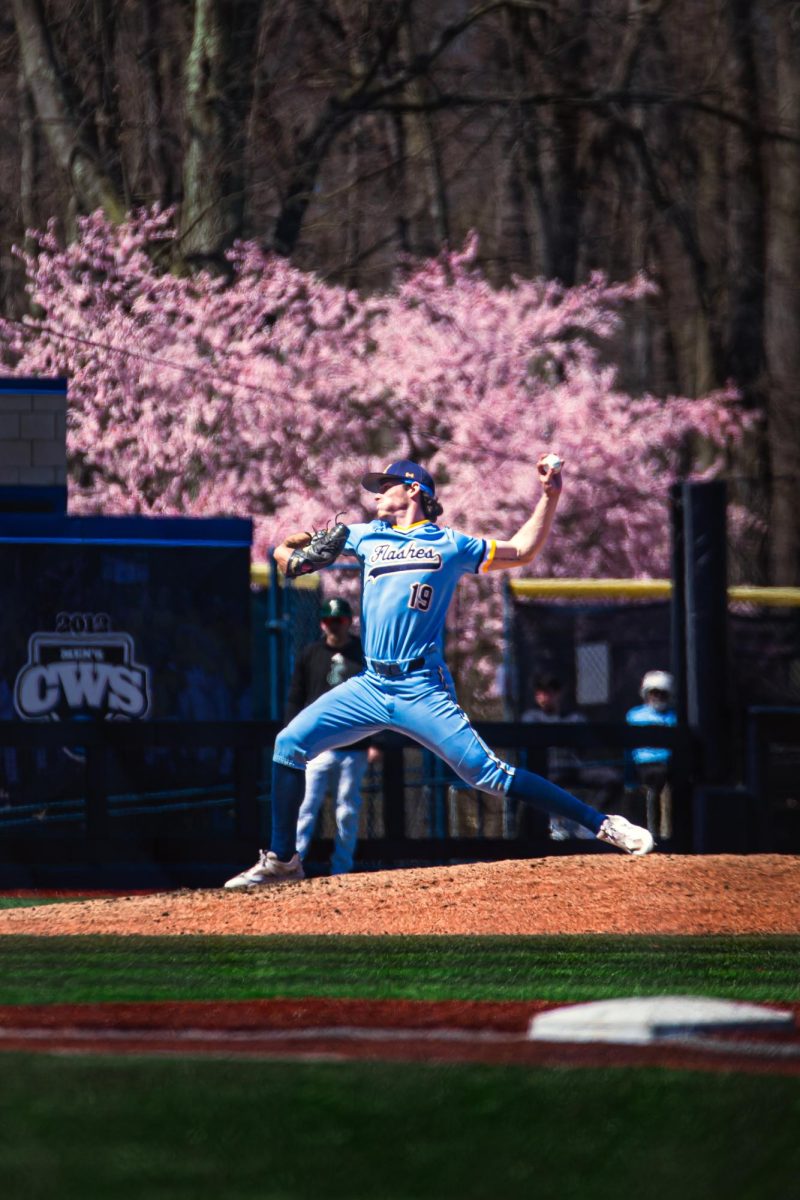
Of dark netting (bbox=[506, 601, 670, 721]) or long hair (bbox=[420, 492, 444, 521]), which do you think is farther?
dark netting (bbox=[506, 601, 670, 721])

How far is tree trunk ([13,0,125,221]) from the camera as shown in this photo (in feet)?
73.8

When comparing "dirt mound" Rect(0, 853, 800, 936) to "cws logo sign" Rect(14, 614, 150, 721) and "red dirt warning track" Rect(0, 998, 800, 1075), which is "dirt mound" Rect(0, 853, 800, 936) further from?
"cws logo sign" Rect(14, 614, 150, 721)

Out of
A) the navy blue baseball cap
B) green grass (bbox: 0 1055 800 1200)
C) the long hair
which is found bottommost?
green grass (bbox: 0 1055 800 1200)

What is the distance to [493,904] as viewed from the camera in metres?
9.27

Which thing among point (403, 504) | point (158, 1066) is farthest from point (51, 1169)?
point (403, 504)

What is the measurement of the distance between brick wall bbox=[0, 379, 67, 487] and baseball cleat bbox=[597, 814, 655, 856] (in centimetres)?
516

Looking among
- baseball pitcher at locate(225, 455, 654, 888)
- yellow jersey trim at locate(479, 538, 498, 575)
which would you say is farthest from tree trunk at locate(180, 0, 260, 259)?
yellow jersey trim at locate(479, 538, 498, 575)

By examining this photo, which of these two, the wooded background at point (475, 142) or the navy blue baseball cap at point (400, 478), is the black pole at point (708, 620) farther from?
the wooded background at point (475, 142)

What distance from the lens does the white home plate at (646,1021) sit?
5371 millimetres

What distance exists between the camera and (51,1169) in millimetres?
3875

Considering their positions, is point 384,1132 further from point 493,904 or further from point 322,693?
point 322,693

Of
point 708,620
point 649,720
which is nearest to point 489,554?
point 708,620

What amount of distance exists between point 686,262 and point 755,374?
1.97 m

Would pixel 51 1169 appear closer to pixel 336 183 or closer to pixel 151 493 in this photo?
pixel 151 493
